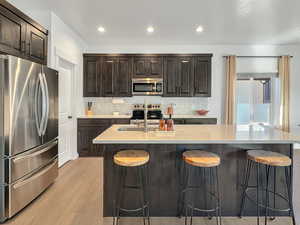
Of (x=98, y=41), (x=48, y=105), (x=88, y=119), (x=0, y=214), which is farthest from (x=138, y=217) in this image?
(x=98, y=41)

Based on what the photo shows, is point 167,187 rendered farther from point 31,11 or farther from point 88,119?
point 31,11

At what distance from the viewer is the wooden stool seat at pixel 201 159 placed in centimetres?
202

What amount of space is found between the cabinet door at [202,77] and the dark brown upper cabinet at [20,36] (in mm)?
3467

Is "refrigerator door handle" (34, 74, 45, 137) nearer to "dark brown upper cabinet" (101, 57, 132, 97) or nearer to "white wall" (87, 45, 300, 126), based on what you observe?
"dark brown upper cabinet" (101, 57, 132, 97)

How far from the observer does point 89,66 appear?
523cm

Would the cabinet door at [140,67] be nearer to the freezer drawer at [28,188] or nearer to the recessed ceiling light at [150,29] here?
the recessed ceiling light at [150,29]

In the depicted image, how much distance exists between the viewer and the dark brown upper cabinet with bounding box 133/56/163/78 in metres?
5.19

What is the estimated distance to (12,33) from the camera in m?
2.62

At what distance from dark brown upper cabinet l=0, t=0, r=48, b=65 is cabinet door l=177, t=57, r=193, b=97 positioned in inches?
122

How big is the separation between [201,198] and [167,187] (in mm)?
432

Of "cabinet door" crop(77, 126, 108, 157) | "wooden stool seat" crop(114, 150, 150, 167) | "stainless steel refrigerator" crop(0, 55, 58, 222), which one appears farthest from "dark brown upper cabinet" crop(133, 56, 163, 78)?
"wooden stool seat" crop(114, 150, 150, 167)

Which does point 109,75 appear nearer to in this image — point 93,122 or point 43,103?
point 93,122

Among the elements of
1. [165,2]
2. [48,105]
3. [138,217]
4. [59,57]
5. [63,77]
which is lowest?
[138,217]

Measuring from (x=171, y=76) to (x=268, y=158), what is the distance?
3.46 meters
